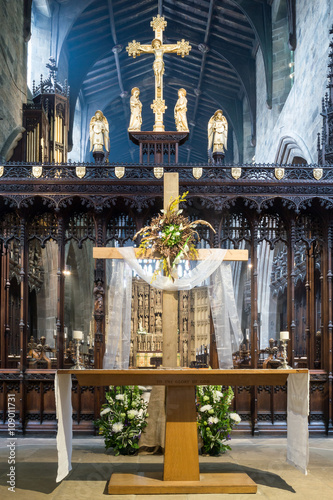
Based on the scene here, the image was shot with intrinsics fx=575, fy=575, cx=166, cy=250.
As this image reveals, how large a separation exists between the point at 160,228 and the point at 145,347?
453 inches

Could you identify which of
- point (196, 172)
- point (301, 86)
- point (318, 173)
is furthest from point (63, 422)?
point (301, 86)

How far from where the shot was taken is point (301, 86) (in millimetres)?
13648

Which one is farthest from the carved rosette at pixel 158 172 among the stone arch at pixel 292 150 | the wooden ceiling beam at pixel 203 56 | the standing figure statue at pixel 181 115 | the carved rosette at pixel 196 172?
the wooden ceiling beam at pixel 203 56

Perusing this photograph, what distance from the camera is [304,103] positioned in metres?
13.3

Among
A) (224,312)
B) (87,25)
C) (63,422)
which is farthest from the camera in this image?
(87,25)

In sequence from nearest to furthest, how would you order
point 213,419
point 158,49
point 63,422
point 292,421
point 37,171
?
point 63,422 → point 292,421 → point 213,419 → point 37,171 → point 158,49

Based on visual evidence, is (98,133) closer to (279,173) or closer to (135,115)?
(135,115)

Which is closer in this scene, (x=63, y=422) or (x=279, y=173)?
(x=63, y=422)

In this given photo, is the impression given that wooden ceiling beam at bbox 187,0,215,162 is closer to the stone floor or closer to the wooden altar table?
the stone floor

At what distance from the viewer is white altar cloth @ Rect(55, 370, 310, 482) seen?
5426 mm

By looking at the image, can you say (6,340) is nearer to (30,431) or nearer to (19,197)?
(30,431)

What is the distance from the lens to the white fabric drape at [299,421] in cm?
548

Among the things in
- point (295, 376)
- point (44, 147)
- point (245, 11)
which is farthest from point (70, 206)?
point (245, 11)

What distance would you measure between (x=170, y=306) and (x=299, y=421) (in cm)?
174
